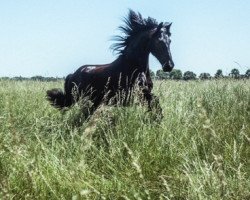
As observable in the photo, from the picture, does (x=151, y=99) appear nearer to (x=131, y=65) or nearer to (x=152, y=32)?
(x=131, y=65)

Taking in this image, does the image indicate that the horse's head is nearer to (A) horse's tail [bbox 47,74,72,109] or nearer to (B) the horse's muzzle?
(B) the horse's muzzle

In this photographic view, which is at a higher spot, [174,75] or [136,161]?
→ [136,161]

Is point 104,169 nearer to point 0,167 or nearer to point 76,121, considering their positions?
point 0,167

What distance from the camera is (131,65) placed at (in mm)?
7051

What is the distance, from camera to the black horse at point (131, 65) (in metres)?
6.77

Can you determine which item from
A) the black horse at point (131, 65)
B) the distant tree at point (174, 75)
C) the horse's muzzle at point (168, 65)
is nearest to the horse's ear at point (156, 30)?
the black horse at point (131, 65)

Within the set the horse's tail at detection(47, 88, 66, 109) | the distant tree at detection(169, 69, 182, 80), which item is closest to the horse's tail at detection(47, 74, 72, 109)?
the horse's tail at detection(47, 88, 66, 109)

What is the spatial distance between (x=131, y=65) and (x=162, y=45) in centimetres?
56

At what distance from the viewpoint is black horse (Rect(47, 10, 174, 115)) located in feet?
22.2

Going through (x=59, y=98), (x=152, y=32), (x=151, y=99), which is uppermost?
(x=152, y=32)

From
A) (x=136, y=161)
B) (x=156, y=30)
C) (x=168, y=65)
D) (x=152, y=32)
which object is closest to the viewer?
Result: (x=136, y=161)

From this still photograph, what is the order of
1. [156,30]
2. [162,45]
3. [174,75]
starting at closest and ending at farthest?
[162,45]
[156,30]
[174,75]

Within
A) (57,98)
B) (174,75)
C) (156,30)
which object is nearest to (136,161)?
(156,30)

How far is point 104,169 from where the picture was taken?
13.7 feet
